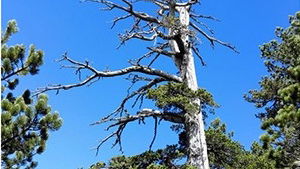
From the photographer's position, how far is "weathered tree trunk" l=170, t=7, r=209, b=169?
40.4 feet

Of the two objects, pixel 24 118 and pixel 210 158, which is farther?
pixel 210 158

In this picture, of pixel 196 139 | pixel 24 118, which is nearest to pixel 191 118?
pixel 196 139

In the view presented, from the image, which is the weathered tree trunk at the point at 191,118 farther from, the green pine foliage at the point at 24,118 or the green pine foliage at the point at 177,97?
the green pine foliage at the point at 24,118

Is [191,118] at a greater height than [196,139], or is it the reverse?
[191,118]

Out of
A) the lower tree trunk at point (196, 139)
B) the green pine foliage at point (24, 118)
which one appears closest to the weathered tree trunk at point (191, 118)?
the lower tree trunk at point (196, 139)

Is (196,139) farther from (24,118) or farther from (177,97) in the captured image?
(24,118)

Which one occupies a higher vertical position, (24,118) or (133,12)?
(133,12)

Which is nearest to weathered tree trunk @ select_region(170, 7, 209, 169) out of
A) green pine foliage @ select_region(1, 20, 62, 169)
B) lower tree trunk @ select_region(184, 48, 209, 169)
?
lower tree trunk @ select_region(184, 48, 209, 169)

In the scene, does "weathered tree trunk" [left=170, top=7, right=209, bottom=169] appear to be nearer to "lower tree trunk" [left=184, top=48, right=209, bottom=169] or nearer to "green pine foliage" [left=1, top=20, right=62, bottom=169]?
"lower tree trunk" [left=184, top=48, right=209, bottom=169]

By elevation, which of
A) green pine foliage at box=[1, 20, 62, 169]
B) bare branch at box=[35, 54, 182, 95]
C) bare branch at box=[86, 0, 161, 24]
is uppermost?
bare branch at box=[86, 0, 161, 24]

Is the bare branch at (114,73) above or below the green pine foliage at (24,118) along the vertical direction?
above

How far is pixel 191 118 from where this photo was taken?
1273 centimetres

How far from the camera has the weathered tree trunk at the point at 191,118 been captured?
484 inches

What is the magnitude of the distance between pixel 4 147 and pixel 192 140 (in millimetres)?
4829
